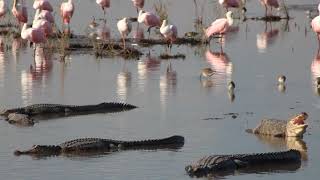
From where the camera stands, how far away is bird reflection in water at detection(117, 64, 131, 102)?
17.2 metres

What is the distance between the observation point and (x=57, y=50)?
876 inches

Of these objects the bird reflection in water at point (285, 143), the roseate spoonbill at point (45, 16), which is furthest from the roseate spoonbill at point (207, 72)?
the roseate spoonbill at point (45, 16)

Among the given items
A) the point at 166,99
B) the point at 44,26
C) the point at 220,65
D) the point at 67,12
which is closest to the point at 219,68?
the point at 220,65

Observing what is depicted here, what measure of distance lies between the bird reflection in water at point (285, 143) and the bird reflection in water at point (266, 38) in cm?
852

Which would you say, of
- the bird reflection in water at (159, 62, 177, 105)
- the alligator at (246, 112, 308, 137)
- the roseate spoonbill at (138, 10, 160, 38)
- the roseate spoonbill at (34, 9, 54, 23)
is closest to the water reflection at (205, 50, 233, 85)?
the bird reflection in water at (159, 62, 177, 105)

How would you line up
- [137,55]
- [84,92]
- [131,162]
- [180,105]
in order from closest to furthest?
[131,162]
[180,105]
[84,92]
[137,55]

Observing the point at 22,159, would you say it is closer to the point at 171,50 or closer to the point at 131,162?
the point at 131,162

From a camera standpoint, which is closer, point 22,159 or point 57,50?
point 22,159

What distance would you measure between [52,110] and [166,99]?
6.36 ft

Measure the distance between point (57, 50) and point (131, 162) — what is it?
9.89 meters

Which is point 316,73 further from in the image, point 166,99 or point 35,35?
point 35,35

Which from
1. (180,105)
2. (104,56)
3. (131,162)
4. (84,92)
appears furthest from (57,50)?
(131,162)

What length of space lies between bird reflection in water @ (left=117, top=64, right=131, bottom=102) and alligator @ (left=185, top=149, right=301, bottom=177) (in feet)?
14.9

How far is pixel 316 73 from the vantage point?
19.8 m
